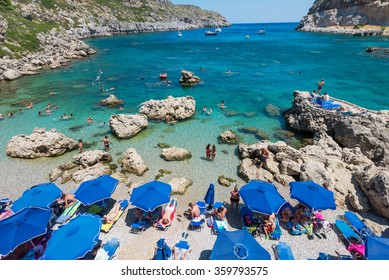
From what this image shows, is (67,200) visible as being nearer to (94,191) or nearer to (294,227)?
(94,191)

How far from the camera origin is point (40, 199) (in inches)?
456

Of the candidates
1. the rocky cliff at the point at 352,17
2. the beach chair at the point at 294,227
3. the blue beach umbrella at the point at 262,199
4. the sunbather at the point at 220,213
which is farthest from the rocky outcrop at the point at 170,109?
the rocky cliff at the point at 352,17

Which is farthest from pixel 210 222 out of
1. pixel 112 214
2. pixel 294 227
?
pixel 112 214

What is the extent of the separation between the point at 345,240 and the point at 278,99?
79.4ft

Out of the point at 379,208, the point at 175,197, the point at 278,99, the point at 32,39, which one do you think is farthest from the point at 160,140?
the point at 32,39

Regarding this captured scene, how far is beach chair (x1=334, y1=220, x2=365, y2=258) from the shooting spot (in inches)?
412

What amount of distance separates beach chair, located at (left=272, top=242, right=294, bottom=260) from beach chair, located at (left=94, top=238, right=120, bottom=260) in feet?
24.4

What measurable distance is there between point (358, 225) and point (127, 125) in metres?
19.2

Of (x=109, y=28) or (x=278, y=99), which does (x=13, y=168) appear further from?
(x=109, y=28)

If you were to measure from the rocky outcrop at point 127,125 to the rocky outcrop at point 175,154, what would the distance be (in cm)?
484

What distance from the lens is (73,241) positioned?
8.95 m

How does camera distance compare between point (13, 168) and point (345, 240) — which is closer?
point (345, 240)

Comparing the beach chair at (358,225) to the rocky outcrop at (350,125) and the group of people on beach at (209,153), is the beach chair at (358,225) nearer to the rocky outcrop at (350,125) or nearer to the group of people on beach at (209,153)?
the rocky outcrop at (350,125)

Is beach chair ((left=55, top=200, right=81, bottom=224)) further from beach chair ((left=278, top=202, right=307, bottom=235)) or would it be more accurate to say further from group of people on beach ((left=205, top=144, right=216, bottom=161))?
beach chair ((left=278, top=202, right=307, bottom=235))
